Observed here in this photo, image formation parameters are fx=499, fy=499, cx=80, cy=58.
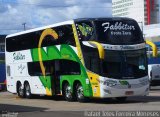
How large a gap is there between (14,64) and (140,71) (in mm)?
11195

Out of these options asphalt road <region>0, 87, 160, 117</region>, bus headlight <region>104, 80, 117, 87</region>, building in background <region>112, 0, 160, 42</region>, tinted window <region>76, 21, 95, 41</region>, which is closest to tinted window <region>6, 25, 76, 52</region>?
tinted window <region>76, 21, 95, 41</region>

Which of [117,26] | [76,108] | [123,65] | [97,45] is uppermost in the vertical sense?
[117,26]

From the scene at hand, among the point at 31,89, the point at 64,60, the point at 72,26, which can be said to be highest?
the point at 72,26

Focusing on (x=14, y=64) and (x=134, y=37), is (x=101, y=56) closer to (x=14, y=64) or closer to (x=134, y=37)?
(x=134, y=37)

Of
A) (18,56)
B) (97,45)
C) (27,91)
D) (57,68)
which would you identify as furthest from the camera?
(18,56)

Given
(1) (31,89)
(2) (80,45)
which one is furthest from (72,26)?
(1) (31,89)

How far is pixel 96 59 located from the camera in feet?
76.6

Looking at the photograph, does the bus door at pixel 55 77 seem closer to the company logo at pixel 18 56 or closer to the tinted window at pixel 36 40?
the tinted window at pixel 36 40

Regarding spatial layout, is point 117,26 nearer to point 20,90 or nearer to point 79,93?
point 79,93

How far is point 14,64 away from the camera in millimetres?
32344

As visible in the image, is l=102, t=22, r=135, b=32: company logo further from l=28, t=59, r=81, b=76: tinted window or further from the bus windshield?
l=28, t=59, r=81, b=76: tinted window

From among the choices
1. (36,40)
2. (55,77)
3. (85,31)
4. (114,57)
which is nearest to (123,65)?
(114,57)

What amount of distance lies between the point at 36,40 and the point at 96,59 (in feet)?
21.3

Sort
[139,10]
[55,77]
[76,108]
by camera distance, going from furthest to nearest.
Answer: [139,10] → [55,77] → [76,108]
